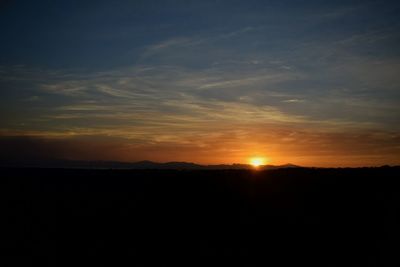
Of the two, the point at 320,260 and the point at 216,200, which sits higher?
the point at 216,200

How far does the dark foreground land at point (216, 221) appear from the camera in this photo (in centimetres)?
1539

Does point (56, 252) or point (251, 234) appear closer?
point (56, 252)

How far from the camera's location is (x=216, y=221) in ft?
60.5

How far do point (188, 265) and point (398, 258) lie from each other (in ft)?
26.8

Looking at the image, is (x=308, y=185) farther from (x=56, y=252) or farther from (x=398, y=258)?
(x=56, y=252)

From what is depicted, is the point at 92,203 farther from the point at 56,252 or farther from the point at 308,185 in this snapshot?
the point at 308,185

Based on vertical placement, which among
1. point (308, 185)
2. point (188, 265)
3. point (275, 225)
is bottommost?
point (188, 265)

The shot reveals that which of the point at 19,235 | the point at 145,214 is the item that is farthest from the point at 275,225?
the point at 19,235

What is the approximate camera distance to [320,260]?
14867 mm

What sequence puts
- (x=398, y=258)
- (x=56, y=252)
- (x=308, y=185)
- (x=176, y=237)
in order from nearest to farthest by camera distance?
1. (x=398, y=258)
2. (x=56, y=252)
3. (x=176, y=237)
4. (x=308, y=185)

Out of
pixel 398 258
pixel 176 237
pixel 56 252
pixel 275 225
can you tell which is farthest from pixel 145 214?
pixel 398 258

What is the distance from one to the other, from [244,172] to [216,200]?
5.93 metres

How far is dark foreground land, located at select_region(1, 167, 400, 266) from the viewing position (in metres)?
15.4

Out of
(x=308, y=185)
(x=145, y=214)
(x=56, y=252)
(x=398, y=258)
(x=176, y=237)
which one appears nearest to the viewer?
(x=398, y=258)
